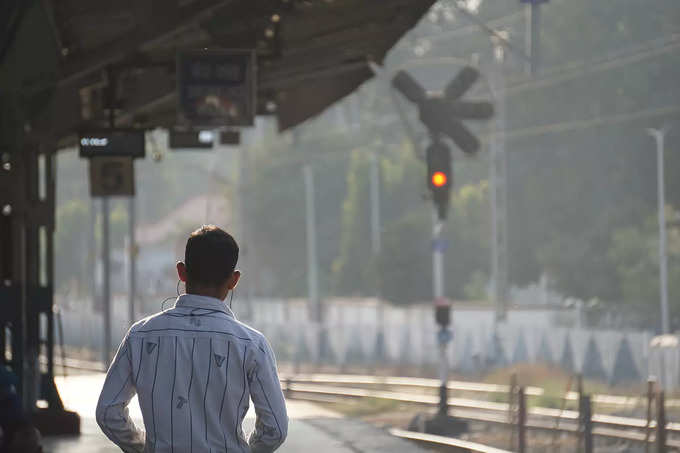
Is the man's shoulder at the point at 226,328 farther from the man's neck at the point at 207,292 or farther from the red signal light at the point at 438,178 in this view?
the red signal light at the point at 438,178

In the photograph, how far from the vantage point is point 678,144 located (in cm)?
4641

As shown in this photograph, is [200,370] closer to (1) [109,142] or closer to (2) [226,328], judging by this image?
(2) [226,328]

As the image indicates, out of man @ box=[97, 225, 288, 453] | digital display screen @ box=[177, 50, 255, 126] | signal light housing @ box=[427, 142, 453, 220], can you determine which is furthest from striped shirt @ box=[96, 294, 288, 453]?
signal light housing @ box=[427, 142, 453, 220]

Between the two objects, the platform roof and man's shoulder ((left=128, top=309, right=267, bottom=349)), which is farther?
the platform roof

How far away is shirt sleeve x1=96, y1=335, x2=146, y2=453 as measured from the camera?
409 cm

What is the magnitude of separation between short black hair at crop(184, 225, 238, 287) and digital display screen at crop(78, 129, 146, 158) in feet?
34.2

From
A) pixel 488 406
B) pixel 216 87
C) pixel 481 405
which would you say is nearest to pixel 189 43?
pixel 216 87

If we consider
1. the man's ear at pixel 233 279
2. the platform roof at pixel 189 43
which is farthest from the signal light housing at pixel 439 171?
the man's ear at pixel 233 279

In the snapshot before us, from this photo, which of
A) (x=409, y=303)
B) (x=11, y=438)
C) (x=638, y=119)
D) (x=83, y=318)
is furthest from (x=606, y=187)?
(x=11, y=438)

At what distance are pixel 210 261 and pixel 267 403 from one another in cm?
42

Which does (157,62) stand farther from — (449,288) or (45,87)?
(449,288)

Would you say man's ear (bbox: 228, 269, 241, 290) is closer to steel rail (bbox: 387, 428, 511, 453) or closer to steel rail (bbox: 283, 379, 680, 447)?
steel rail (bbox: 387, 428, 511, 453)

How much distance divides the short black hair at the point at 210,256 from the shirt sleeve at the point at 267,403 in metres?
0.23

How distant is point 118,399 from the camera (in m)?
4.10
